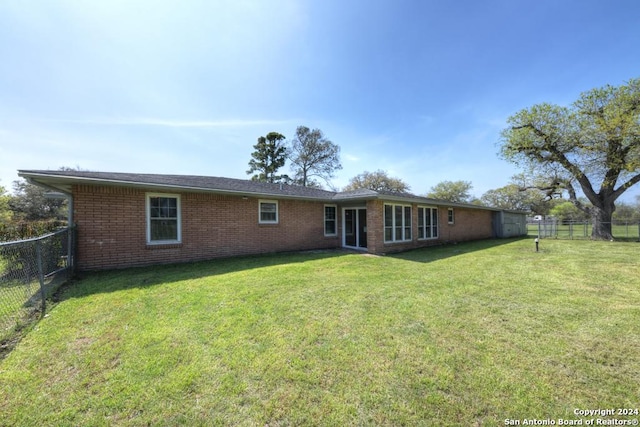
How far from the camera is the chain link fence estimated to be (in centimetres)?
354

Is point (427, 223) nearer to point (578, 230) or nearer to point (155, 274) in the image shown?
point (155, 274)

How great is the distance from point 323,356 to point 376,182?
3414 cm

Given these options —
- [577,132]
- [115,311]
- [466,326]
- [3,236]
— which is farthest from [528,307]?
[577,132]

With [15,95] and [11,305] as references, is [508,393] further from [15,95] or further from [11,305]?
[15,95]

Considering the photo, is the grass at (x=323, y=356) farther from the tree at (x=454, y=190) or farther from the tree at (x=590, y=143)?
the tree at (x=454, y=190)

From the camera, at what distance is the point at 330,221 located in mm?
11883

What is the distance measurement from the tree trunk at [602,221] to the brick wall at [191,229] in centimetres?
1935

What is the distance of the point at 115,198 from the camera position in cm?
683

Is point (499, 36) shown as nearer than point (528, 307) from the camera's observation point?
No

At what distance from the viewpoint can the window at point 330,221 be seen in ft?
38.3

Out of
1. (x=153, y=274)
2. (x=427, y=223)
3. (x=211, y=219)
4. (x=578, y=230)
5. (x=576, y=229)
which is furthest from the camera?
(x=578, y=230)

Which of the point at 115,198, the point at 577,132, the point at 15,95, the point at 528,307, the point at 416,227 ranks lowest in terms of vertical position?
the point at 528,307

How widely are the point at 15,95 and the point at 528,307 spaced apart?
13703 millimetres

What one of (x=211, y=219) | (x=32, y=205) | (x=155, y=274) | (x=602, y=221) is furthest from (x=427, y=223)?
(x=32, y=205)
